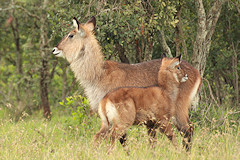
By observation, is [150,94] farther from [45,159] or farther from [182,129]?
[45,159]

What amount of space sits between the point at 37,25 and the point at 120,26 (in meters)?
4.80

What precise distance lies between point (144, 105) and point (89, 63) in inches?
44.7

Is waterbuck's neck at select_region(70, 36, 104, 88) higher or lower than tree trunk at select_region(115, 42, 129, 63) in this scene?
higher

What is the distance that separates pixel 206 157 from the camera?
4.25 meters

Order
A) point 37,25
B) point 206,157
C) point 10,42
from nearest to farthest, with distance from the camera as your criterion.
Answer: point 206,157
point 37,25
point 10,42

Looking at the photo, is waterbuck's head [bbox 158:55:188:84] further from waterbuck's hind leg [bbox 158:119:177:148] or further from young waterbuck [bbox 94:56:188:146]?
waterbuck's hind leg [bbox 158:119:177:148]

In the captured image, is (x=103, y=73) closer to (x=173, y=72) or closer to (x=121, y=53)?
(x=173, y=72)

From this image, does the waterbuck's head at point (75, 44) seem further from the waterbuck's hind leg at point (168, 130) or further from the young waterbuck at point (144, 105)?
the waterbuck's hind leg at point (168, 130)

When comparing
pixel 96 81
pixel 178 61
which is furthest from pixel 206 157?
pixel 96 81

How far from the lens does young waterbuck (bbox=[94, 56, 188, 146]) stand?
15.3 ft

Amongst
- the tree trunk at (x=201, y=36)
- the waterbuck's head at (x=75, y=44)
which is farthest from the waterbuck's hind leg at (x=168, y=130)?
the tree trunk at (x=201, y=36)

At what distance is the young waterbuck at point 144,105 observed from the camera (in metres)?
4.66

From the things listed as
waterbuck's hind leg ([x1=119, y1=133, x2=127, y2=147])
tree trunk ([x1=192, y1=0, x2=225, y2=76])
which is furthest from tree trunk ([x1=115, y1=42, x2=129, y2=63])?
waterbuck's hind leg ([x1=119, y1=133, x2=127, y2=147])

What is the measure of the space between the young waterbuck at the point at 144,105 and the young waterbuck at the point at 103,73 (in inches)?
8.3
